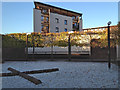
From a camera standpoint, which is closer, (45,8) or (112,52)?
(112,52)

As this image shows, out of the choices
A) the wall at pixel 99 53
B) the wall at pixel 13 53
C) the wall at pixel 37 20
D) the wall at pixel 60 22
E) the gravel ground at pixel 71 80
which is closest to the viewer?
the gravel ground at pixel 71 80

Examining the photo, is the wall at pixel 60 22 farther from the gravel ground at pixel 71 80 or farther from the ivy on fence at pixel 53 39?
the gravel ground at pixel 71 80

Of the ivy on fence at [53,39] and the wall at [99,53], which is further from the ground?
the ivy on fence at [53,39]

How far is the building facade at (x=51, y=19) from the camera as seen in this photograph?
2647 cm

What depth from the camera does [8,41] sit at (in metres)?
12.8

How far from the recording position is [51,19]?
93.9ft

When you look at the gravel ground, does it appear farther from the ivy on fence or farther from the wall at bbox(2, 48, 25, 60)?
the wall at bbox(2, 48, 25, 60)

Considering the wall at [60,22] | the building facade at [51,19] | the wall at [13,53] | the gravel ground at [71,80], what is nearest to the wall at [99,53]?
the gravel ground at [71,80]

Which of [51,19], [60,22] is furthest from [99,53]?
[60,22]

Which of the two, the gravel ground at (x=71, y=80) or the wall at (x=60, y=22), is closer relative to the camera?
the gravel ground at (x=71, y=80)

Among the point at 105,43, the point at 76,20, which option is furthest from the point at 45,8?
the point at 105,43

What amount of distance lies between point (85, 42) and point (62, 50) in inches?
123

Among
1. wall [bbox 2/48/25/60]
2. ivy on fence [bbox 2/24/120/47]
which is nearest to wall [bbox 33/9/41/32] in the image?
ivy on fence [bbox 2/24/120/47]

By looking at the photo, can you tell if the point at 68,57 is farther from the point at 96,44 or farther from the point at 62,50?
the point at 96,44
